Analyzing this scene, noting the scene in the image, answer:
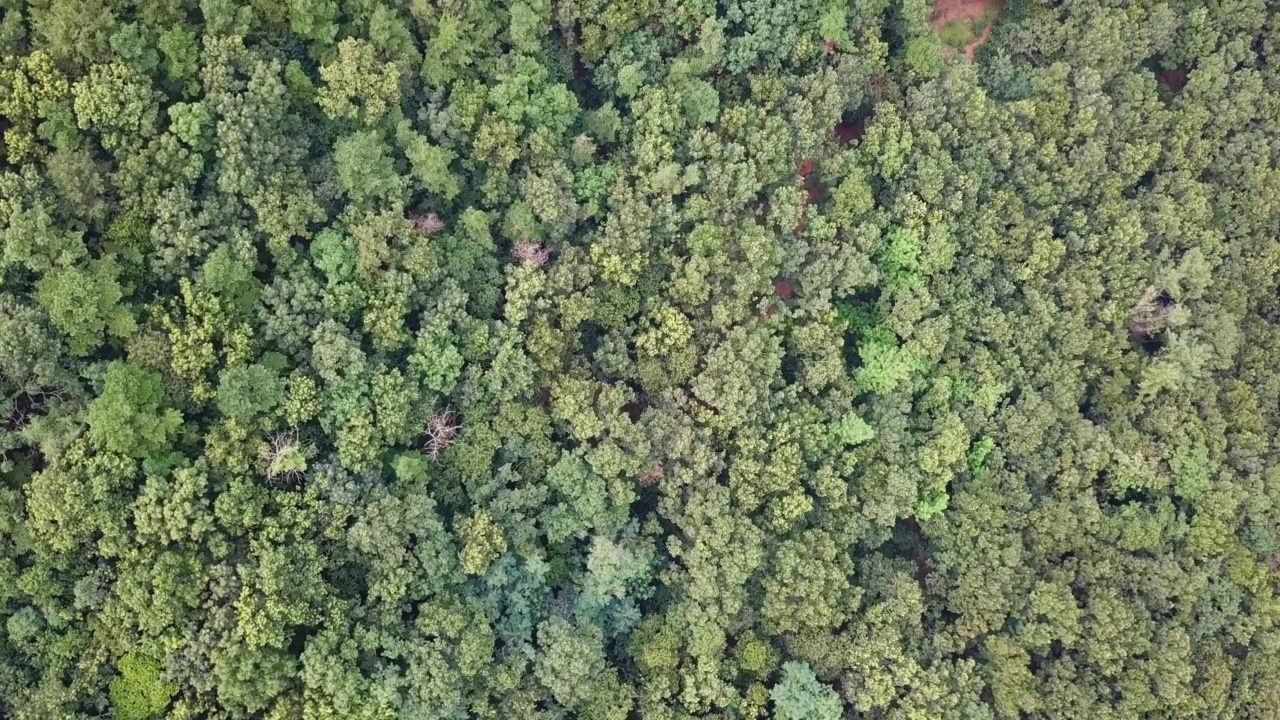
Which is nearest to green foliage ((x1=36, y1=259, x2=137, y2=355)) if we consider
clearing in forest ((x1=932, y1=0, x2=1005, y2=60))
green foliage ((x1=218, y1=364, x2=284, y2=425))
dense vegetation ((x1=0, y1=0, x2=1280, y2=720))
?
dense vegetation ((x1=0, y1=0, x2=1280, y2=720))

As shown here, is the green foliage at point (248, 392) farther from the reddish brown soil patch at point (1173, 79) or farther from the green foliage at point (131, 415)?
the reddish brown soil patch at point (1173, 79)

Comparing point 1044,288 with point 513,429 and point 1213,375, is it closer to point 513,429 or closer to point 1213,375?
point 1213,375

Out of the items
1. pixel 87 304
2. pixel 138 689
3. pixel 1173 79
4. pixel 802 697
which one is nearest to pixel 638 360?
pixel 802 697

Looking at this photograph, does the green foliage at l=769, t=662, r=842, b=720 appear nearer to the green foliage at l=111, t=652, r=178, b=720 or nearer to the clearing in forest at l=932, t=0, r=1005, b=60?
the green foliage at l=111, t=652, r=178, b=720

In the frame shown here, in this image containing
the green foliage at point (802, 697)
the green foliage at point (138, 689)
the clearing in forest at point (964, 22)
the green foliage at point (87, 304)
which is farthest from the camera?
the clearing in forest at point (964, 22)

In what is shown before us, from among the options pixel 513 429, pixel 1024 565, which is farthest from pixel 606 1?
pixel 1024 565

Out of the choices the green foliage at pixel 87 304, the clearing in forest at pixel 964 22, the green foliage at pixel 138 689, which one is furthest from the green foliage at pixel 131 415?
the clearing in forest at pixel 964 22

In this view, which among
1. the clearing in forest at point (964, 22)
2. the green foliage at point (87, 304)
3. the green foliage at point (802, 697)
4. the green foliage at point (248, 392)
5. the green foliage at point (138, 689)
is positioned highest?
the clearing in forest at point (964, 22)
